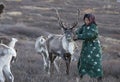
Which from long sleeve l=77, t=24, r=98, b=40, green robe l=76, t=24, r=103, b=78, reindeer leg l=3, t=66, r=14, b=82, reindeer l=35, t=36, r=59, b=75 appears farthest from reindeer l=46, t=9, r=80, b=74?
reindeer leg l=3, t=66, r=14, b=82

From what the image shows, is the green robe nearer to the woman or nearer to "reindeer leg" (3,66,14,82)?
the woman

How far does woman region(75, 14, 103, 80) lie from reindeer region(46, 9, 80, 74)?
152 cm

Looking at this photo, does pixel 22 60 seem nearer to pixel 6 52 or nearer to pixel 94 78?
pixel 94 78

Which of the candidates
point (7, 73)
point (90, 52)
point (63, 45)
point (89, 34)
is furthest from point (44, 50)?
point (7, 73)

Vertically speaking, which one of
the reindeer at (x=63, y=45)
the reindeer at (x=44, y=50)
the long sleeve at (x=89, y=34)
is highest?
the long sleeve at (x=89, y=34)

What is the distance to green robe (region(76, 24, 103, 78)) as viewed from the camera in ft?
34.8

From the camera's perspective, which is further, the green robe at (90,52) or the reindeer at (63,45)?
the reindeer at (63,45)

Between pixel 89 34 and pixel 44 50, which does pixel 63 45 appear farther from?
pixel 89 34

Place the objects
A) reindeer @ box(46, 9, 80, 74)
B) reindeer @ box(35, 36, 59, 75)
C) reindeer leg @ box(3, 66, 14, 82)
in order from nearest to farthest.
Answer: reindeer leg @ box(3, 66, 14, 82), reindeer @ box(46, 9, 80, 74), reindeer @ box(35, 36, 59, 75)

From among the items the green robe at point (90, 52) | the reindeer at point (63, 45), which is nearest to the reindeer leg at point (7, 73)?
the green robe at point (90, 52)

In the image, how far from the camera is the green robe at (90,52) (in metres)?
10.6

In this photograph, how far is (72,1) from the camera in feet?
259

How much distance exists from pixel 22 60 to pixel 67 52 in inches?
102

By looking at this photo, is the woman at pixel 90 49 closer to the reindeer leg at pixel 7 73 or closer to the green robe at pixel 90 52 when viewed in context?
the green robe at pixel 90 52
